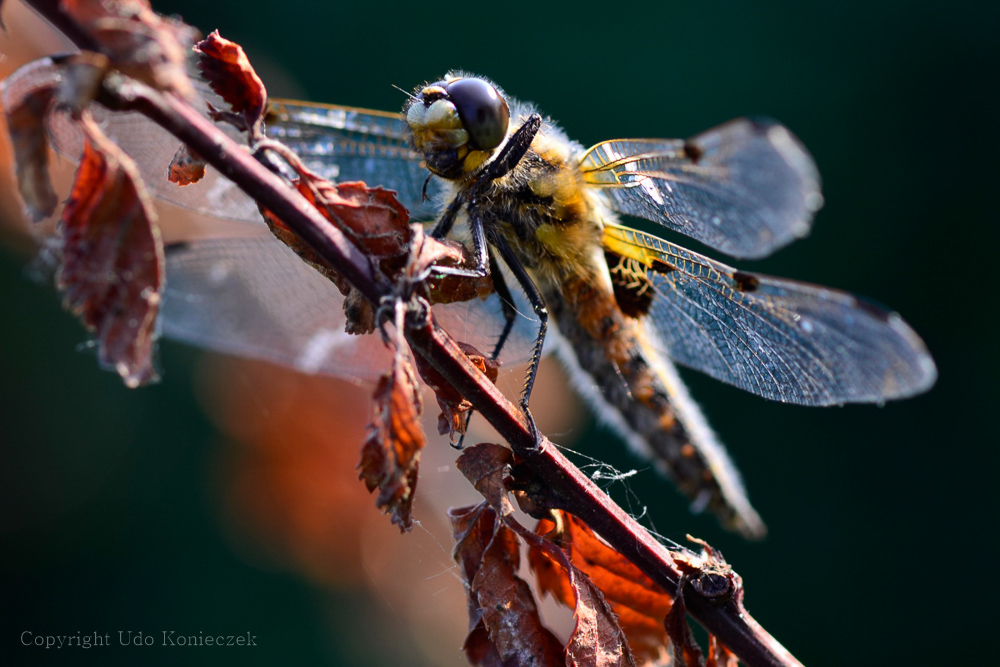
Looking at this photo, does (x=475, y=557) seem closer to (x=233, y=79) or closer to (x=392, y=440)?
(x=392, y=440)


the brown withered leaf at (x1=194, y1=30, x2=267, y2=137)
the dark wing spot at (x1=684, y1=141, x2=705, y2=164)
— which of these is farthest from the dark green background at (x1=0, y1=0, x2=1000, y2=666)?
the brown withered leaf at (x1=194, y1=30, x2=267, y2=137)

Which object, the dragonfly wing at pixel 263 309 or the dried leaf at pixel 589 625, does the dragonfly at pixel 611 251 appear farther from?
the dried leaf at pixel 589 625

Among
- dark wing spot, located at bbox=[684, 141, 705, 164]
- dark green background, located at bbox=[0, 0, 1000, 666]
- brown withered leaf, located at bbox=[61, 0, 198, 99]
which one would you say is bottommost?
dark green background, located at bbox=[0, 0, 1000, 666]

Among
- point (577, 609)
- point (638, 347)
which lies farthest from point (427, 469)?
point (577, 609)

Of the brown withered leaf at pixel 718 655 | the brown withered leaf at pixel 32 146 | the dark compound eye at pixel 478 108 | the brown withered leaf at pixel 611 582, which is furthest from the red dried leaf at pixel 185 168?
the brown withered leaf at pixel 718 655

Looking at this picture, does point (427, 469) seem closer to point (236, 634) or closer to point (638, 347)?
point (638, 347)

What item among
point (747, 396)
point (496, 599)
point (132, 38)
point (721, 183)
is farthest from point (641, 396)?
point (747, 396)

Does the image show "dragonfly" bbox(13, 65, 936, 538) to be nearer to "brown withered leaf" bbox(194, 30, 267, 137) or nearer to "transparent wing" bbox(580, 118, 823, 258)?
"transparent wing" bbox(580, 118, 823, 258)
